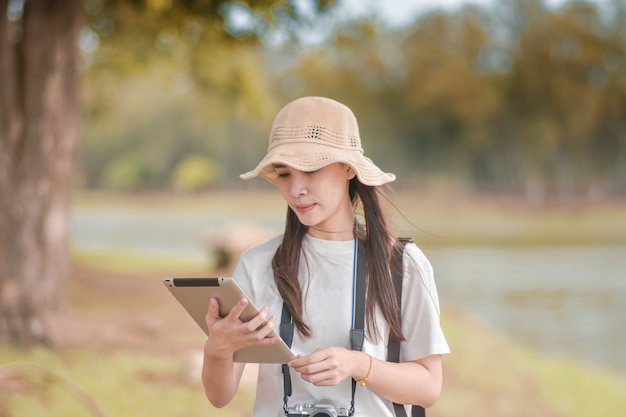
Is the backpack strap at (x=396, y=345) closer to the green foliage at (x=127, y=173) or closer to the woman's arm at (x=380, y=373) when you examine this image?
the woman's arm at (x=380, y=373)

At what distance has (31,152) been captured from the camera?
18.0 feet

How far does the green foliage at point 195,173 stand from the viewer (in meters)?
25.3

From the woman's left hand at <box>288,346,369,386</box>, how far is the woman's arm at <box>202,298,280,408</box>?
0.21 feet

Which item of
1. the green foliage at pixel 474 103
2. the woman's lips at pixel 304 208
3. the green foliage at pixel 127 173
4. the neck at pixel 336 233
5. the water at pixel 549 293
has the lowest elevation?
the water at pixel 549 293

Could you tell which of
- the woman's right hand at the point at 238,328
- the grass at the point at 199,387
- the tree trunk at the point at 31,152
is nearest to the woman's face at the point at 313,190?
the woman's right hand at the point at 238,328

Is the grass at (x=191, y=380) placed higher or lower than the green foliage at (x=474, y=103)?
lower

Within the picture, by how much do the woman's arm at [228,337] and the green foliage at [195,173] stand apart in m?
23.8

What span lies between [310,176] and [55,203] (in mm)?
4321

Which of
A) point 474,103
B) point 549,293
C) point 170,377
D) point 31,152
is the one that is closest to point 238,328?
point 170,377

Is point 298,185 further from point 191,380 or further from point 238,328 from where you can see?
point 191,380

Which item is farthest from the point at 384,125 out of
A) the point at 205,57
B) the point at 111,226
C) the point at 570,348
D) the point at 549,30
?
the point at 570,348

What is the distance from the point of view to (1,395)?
14.5 ft

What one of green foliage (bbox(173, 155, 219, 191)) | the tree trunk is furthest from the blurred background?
the tree trunk

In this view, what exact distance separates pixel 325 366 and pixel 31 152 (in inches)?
175
